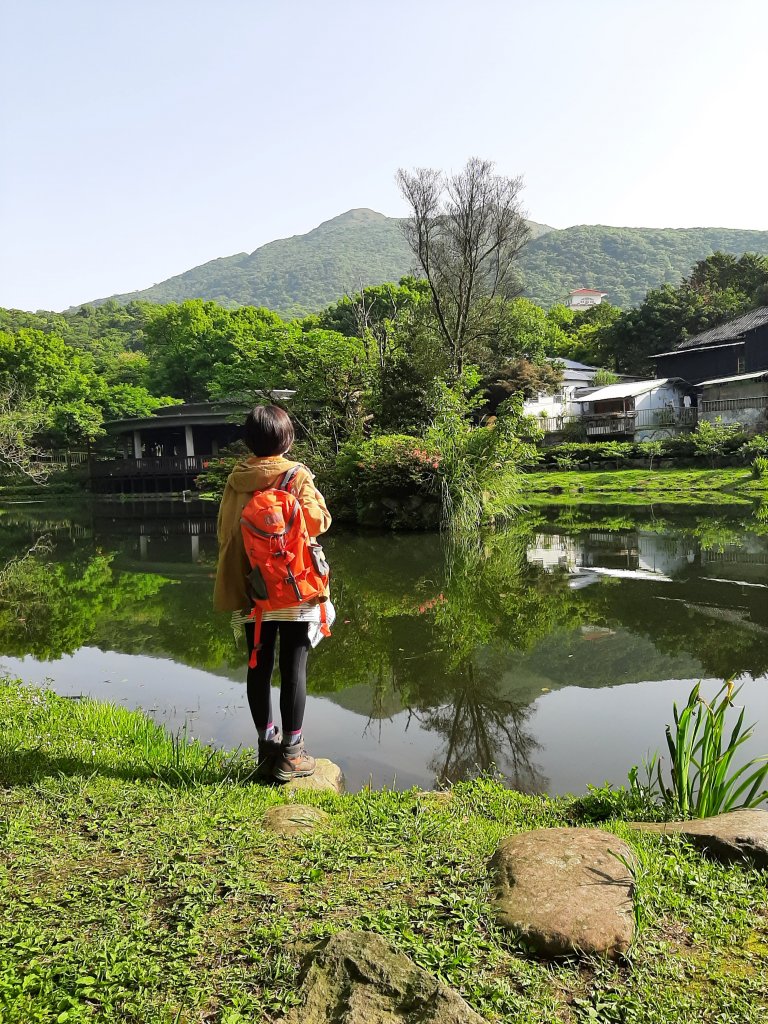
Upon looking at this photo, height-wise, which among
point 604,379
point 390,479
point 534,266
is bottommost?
point 390,479

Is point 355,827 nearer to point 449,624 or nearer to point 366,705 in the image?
point 366,705

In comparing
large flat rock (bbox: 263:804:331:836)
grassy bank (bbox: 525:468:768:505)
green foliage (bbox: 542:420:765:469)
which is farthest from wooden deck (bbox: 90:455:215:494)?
large flat rock (bbox: 263:804:331:836)

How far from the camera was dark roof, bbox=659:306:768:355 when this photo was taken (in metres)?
36.2

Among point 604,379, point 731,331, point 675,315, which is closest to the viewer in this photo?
point 731,331

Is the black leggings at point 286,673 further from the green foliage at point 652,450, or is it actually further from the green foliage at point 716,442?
the green foliage at point 652,450

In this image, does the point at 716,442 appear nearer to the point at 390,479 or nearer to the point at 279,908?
the point at 390,479

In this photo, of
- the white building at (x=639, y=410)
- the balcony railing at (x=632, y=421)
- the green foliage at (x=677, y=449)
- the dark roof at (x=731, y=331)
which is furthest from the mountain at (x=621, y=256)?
the green foliage at (x=677, y=449)

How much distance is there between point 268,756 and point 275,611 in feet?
2.47

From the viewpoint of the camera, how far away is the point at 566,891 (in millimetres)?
2275

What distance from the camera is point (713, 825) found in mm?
2799

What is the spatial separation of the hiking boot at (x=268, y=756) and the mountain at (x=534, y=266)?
8980cm

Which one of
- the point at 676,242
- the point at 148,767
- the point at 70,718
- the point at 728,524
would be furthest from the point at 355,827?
the point at 676,242

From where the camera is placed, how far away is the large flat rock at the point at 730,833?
2637 mm

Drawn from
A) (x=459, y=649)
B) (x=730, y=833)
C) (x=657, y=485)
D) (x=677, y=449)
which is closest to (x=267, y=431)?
(x=730, y=833)
